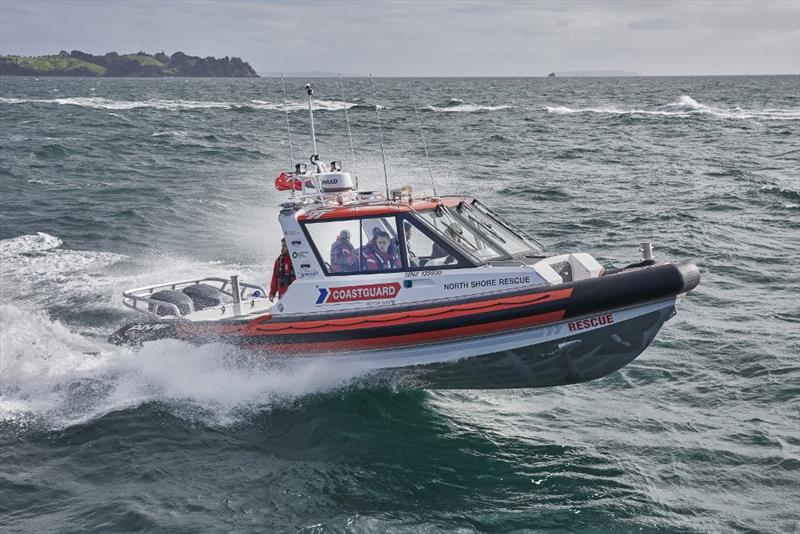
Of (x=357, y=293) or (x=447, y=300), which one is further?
(x=357, y=293)

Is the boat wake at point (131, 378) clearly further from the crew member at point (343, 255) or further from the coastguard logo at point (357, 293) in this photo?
the crew member at point (343, 255)

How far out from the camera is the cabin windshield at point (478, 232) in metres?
9.47

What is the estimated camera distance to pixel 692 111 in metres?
60.8

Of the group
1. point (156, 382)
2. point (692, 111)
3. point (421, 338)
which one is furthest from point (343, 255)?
point (692, 111)

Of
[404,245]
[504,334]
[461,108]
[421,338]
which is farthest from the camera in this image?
[461,108]

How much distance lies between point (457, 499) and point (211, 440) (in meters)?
2.83

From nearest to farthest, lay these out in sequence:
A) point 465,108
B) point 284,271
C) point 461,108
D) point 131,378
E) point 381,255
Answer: point 381,255 → point 284,271 → point 131,378 → point 461,108 → point 465,108

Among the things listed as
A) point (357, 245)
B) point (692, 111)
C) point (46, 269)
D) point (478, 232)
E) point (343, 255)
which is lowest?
point (46, 269)

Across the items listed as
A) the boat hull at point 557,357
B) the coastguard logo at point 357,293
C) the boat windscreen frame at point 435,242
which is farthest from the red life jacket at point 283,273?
the boat hull at point 557,357

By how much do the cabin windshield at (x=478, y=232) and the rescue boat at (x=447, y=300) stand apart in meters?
0.01

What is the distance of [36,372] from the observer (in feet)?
35.1

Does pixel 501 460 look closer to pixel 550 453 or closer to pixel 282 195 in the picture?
pixel 550 453

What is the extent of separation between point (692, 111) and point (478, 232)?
5599 centimetres

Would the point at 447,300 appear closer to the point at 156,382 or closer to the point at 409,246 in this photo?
the point at 409,246
